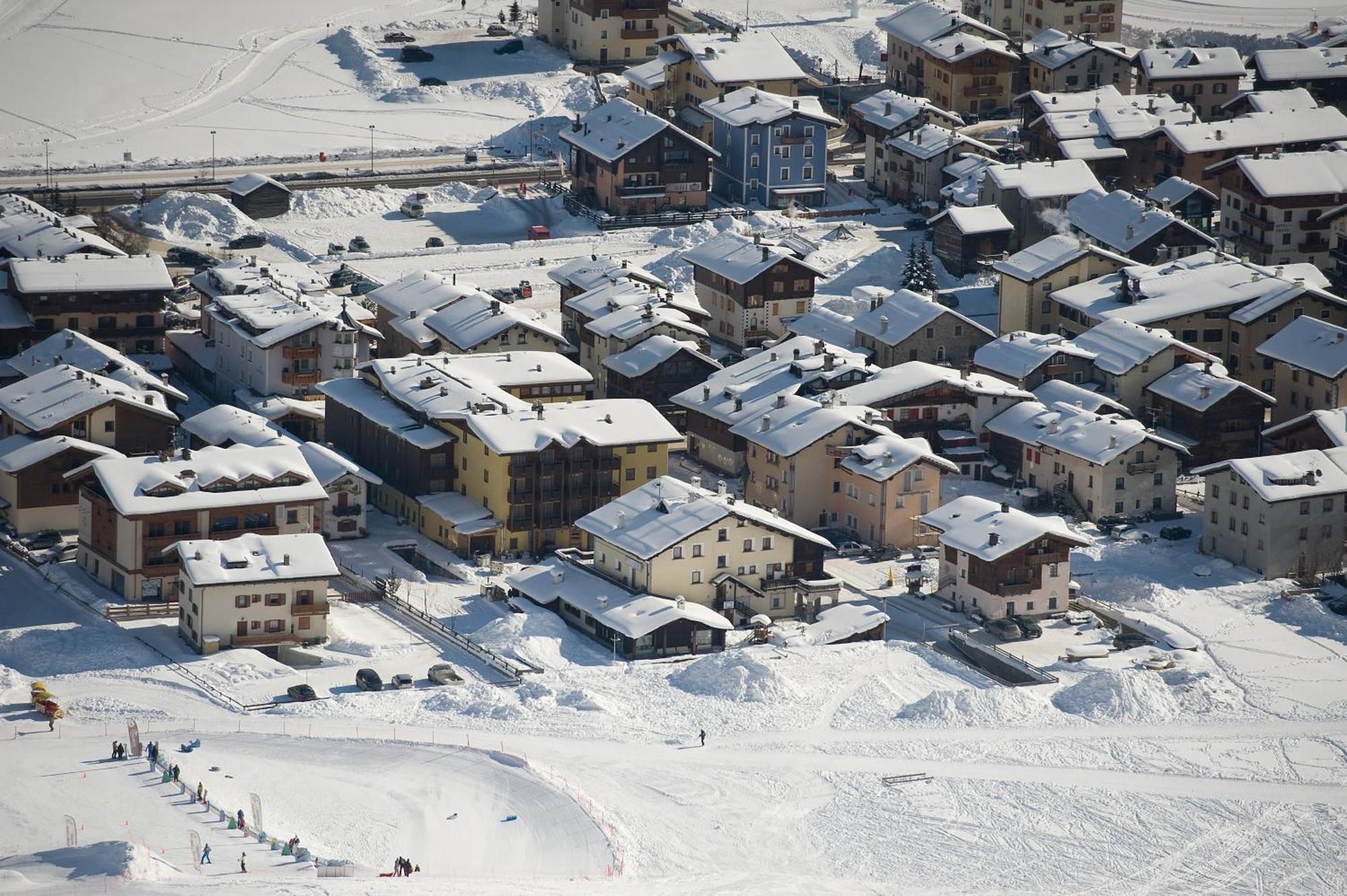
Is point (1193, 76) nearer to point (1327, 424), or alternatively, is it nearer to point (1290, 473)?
point (1327, 424)

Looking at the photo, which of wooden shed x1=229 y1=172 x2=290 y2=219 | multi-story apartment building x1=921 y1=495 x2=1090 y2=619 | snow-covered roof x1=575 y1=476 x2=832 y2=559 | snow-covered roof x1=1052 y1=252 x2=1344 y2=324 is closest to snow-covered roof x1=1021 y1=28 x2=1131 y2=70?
snow-covered roof x1=1052 y1=252 x2=1344 y2=324

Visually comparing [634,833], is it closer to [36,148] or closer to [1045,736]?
[1045,736]

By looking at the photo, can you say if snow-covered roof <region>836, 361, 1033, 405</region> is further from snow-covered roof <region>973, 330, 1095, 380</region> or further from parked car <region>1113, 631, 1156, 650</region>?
parked car <region>1113, 631, 1156, 650</region>

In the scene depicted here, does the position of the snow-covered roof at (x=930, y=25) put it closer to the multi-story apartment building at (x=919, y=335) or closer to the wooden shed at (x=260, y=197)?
the wooden shed at (x=260, y=197)

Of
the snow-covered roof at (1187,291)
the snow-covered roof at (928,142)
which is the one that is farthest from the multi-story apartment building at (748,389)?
the snow-covered roof at (928,142)

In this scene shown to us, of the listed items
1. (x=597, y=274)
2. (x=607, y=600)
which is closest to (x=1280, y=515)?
(x=607, y=600)
